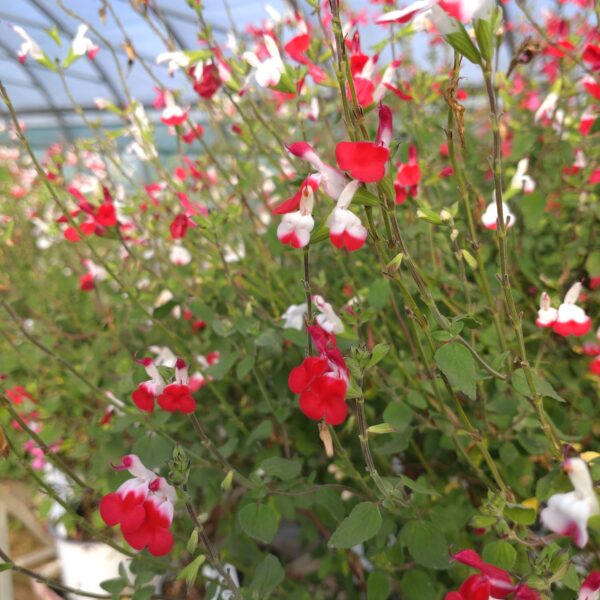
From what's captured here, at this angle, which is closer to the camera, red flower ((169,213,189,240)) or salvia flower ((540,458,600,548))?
salvia flower ((540,458,600,548))

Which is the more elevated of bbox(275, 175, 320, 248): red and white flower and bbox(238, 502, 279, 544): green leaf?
bbox(275, 175, 320, 248): red and white flower

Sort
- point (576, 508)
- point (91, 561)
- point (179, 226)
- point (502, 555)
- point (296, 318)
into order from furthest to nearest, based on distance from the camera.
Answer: point (91, 561) → point (179, 226) → point (296, 318) → point (502, 555) → point (576, 508)

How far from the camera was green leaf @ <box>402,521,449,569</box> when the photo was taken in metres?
0.59

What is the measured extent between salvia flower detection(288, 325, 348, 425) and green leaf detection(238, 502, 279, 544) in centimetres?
21

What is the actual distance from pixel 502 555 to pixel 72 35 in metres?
4.91

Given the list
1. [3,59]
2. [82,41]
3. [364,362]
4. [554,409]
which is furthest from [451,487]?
[3,59]

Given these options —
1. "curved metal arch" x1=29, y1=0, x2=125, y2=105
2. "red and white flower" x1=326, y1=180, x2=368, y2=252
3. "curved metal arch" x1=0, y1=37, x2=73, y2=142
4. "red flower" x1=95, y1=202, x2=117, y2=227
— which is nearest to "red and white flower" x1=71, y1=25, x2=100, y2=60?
"red flower" x1=95, y1=202, x2=117, y2=227

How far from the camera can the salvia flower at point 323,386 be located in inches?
18.1

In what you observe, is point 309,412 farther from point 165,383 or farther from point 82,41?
point 82,41

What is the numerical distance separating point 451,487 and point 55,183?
0.95 meters

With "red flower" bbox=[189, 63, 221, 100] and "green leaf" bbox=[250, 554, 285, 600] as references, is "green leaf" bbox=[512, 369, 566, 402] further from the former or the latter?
"red flower" bbox=[189, 63, 221, 100]

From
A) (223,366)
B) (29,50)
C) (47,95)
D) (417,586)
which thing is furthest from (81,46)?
(47,95)

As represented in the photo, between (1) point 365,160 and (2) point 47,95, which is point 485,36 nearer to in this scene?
(1) point 365,160

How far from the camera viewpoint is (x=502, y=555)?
54 centimetres
